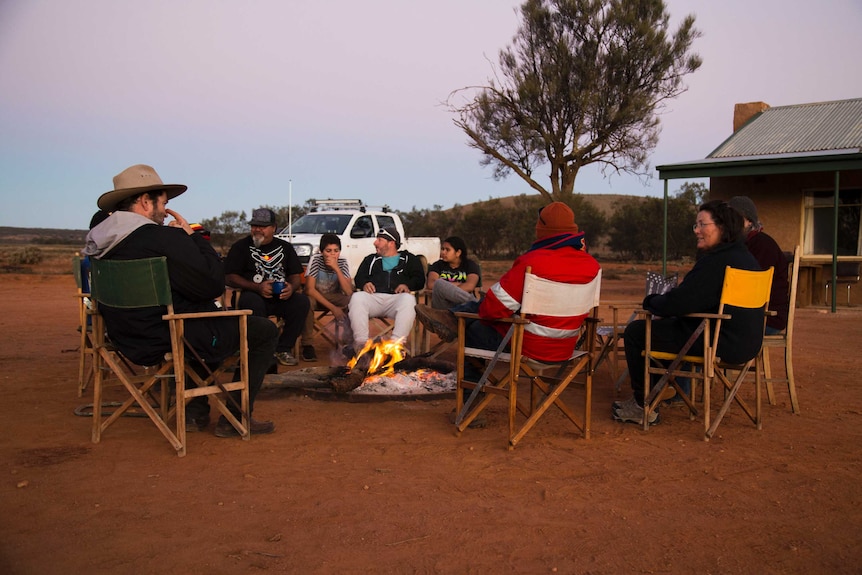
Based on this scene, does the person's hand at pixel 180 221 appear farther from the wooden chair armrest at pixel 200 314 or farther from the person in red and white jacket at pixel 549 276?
the person in red and white jacket at pixel 549 276

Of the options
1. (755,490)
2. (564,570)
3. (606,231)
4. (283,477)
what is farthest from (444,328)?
(606,231)

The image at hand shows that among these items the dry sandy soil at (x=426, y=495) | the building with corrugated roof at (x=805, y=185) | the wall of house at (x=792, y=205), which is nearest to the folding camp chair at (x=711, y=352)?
the dry sandy soil at (x=426, y=495)

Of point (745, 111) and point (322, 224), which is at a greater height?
point (745, 111)

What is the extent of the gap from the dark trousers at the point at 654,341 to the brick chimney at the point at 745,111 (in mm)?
14655

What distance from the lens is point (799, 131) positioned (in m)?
15.7

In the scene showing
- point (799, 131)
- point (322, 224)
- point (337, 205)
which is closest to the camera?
point (322, 224)

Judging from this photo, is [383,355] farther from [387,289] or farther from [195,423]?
[195,423]

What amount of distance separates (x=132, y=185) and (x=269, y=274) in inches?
102

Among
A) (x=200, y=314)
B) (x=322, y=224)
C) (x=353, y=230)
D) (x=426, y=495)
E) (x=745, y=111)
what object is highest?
(x=745, y=111)

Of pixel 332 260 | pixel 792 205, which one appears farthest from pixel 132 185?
pixel 792 205

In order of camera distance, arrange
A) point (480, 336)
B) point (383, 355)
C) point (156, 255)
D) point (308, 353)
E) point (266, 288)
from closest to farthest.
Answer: point (156, 255), point (480, 336), point (383, 355), point (266, 288), point (308, 353)

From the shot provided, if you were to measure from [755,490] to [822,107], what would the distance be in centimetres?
1614

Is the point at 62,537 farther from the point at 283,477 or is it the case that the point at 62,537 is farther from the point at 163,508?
the point at 283,477

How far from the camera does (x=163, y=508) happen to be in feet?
10.3
